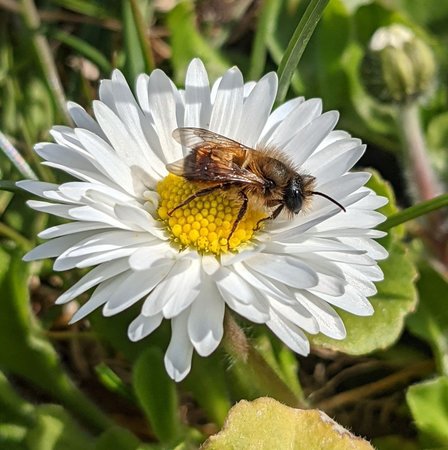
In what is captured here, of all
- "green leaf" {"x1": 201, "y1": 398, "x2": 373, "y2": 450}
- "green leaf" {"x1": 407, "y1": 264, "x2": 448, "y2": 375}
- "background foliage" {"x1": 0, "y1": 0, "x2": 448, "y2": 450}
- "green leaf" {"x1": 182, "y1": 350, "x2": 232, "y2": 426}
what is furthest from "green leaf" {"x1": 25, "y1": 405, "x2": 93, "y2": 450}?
"green leaf" {"x1": 407, "y1": 264, "x2": 448, "y2": 375}

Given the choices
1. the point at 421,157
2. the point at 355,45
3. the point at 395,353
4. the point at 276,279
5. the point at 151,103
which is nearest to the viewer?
the point at 276,279

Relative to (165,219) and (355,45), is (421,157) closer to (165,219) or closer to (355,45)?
(355,45)

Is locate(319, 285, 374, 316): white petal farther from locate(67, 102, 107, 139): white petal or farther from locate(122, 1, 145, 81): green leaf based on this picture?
locate(122, 1, 145, 81): green leaf

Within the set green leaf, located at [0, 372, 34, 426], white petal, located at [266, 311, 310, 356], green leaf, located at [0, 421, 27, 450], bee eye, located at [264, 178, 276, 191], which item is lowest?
green leaf, located at [0, 421, 27, 450]

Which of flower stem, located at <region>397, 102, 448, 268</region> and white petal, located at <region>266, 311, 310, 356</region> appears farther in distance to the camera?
flower stem, located at <region>397, 102, 448, 268</region>

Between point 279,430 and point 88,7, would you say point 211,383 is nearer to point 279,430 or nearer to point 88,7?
point 279,430

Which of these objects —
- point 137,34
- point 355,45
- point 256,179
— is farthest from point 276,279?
point 355,45

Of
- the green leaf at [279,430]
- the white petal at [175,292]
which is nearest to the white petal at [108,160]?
the white petal at [175,292]
